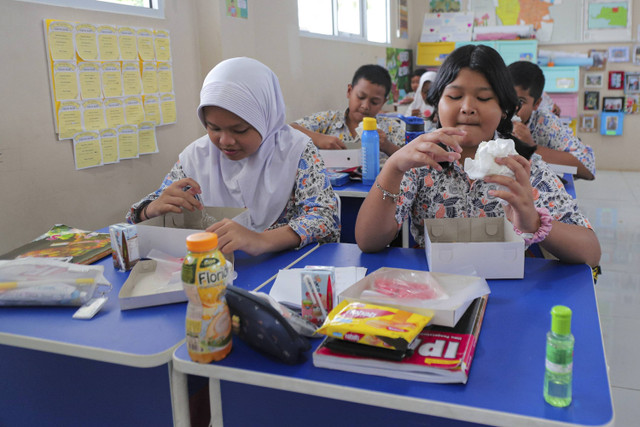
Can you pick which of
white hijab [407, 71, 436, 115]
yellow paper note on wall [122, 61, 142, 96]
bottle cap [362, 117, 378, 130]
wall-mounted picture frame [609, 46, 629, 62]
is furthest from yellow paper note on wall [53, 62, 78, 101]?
wall-mounted picture frame [609, 46, 629, 62]

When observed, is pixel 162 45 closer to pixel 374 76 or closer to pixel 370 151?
pixel 370 151

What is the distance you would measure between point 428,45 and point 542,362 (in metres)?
6.51

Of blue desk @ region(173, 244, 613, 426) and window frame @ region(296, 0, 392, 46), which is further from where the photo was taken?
window frame @ region(296, 0, 392, 46)

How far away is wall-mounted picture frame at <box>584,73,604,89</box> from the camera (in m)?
6.67

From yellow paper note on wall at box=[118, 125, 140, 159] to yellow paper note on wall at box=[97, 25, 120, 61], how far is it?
322 millimetres

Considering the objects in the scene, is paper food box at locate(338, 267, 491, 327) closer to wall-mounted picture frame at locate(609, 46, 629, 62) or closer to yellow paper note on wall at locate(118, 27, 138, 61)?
yellow paper note on wall at locate(118, 27, 138, 61)

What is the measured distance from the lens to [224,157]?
6.37 ft

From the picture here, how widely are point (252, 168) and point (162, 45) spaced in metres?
1.32

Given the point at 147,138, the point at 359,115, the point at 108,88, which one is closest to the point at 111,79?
the point at 108,88

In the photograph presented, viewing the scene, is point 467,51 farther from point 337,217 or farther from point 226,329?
point 226,329

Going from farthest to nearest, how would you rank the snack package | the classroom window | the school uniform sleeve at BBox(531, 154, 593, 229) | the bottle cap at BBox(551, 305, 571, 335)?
the classroom window → the school uniform sleeve at BBox(531, 154, 593, 229) → the snack package → the bottle cap at BBox(551, 305, 571, 335)

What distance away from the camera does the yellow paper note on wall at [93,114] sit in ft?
7.91

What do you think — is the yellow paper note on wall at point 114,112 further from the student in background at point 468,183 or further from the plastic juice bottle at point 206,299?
the plastic juice bottle at point 206,299

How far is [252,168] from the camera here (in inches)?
74.7
